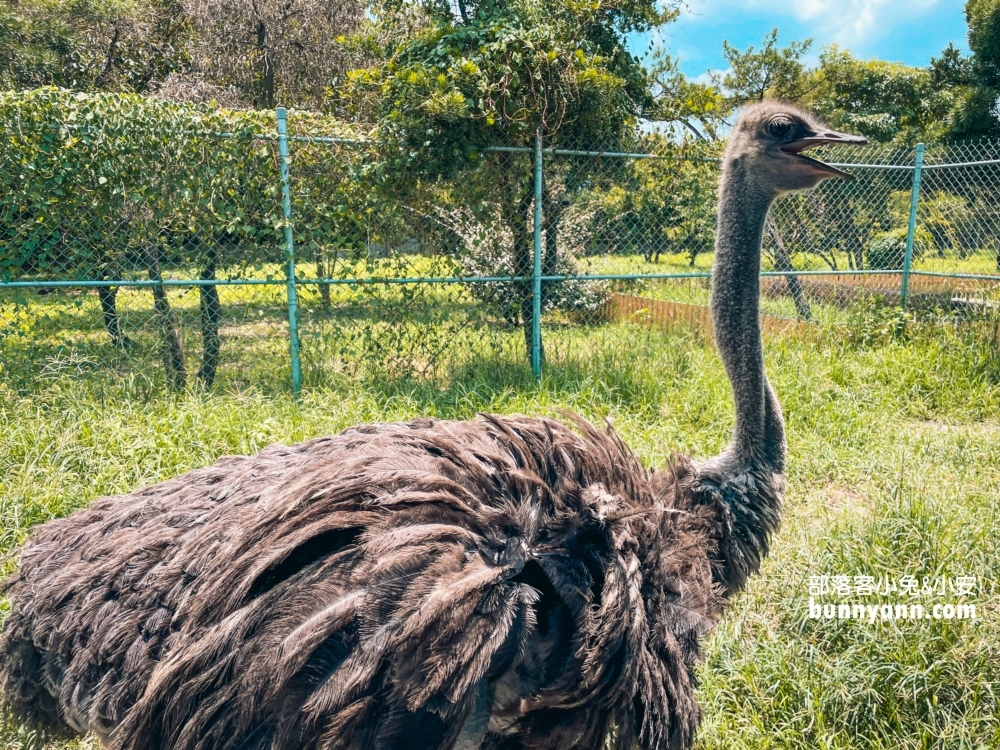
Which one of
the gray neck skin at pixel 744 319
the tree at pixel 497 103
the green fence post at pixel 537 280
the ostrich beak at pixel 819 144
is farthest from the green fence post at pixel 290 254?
the ostrich beak at pixel 819 144

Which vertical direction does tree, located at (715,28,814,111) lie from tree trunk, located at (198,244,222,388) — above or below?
above

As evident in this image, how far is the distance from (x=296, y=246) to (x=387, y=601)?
3715mm

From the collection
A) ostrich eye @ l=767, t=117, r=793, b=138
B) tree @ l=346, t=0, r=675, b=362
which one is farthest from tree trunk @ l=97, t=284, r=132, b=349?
ostrich eye @ l=767, t=117, r=793, b=138

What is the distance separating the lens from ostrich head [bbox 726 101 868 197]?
2473 millimetres

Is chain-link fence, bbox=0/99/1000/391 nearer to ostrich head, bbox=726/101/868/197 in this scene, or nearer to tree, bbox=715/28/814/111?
ostrich head, bbox=726/101/868/197

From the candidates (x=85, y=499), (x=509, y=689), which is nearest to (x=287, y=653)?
(x=509, y=689)

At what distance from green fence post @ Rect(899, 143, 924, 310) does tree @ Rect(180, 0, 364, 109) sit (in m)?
7.05

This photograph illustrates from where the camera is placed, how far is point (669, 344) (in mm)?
5641

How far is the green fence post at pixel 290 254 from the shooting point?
4387 millimetres

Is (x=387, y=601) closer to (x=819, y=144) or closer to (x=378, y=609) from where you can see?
(x=378, y=609)

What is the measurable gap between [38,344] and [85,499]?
4.71 feet

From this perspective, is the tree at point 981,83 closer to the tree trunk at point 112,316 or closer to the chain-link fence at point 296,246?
the chain-link fence at point 296,246

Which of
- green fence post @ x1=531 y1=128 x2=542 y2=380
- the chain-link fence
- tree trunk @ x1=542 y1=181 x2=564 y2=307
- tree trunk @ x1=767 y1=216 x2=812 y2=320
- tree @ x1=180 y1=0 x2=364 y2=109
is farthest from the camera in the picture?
tree @ x1=180 y1=0 x2=364 y2=109

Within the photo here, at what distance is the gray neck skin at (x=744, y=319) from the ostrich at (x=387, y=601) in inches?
10.9
